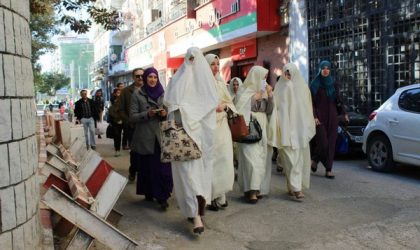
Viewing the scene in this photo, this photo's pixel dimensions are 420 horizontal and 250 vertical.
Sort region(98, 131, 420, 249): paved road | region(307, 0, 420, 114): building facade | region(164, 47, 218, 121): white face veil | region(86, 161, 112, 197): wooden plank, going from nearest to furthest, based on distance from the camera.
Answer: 1. region(98, 131, 420, 249): paved road
2. region(164, 47, 218, 121): white face veil
3. region(86, 161, 112, 197): wooden plank
4. region(307, 0, 420, 114): building facade

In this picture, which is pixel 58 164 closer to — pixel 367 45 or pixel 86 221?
pixel 86 221

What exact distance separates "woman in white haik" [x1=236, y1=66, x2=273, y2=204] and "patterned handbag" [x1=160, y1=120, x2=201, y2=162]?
1.26 m

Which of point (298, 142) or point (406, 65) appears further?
point (406, 65)

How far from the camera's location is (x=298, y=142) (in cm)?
634

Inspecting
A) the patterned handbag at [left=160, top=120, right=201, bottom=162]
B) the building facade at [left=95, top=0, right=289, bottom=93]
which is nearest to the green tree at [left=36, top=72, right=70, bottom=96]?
the building facade at [left=95, top=0, right=289, bottom=93]

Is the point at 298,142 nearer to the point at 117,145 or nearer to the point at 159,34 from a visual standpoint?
the point at 117,145

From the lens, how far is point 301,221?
210 inches

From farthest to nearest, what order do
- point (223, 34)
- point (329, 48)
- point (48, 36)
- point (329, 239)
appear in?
point (48, 36) < point (223, 34) < point (329, 48) < point (329, 239)

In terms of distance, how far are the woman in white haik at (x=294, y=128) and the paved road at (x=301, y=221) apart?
303 millimetres

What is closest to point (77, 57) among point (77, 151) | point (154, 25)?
point (154, 25)

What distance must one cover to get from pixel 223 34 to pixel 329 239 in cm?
1381

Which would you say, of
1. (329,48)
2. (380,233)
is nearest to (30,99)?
(380,233)

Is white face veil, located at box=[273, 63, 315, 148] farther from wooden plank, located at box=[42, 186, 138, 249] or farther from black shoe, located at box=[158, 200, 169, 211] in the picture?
wooden plank, located at box=[42, 186, 138, 249]

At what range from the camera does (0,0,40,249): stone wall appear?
2812 millimetres
